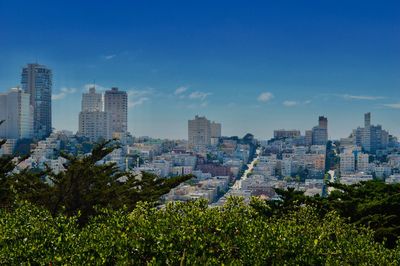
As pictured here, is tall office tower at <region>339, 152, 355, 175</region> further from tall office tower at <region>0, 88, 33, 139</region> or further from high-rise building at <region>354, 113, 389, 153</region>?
tall office tower at <region>0, 88, 33, 139</region>

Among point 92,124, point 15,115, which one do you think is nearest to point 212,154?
point 92,124

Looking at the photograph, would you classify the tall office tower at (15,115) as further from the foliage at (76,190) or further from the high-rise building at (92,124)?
the foliage at (76,190)

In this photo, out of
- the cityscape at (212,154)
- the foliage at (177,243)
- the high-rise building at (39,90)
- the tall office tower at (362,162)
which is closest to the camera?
the foliage at (177,243)

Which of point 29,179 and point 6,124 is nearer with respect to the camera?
point 29,179

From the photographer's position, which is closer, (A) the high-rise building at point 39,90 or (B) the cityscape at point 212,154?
Result: (B) the cityscape at point 212,154

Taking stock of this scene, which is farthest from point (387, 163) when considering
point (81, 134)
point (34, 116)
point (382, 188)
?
point (382, 188)

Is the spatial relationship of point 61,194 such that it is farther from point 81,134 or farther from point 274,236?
point 81,134

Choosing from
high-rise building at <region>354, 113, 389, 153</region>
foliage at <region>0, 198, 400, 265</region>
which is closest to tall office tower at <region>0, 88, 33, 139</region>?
high-rise building at <region>354, 113, 389, 153</region>

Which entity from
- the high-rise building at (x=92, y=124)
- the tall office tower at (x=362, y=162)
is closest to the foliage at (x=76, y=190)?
the tall office tower at (x=362, y=162)
